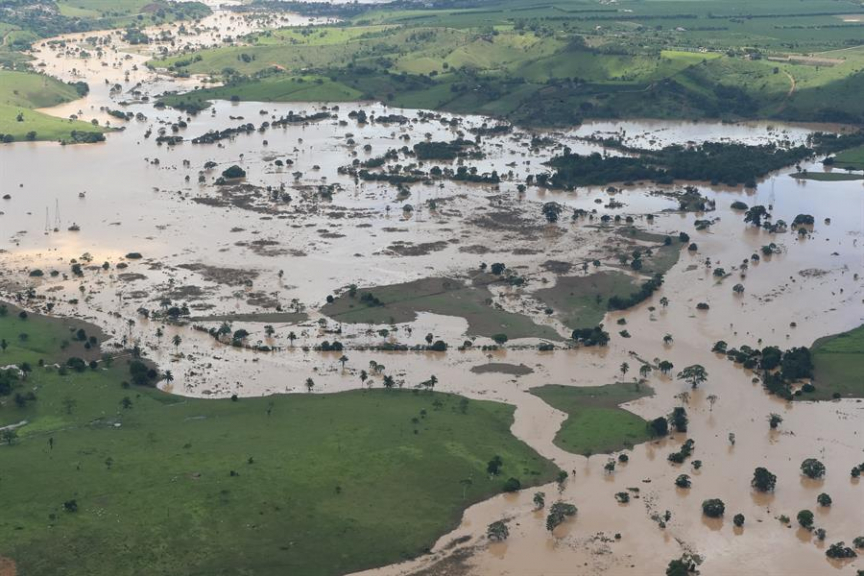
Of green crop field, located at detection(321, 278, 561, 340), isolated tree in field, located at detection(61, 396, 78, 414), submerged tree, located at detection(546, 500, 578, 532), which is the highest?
green crop field, located at detection(321, 278, 561, 340)

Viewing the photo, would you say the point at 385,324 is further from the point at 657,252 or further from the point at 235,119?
the point at 235,119

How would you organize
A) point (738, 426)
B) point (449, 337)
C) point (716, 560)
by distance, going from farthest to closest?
point (449, 337) → point (738, 426) → point (716, 560)

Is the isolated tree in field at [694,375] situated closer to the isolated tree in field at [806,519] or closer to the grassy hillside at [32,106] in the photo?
the isolated tree in field at [806,519]

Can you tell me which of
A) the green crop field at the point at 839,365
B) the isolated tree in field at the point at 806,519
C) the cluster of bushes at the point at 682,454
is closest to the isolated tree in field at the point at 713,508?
the isolated tree in field at the point at 806,519

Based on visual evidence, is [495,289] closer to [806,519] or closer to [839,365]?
[839,365]

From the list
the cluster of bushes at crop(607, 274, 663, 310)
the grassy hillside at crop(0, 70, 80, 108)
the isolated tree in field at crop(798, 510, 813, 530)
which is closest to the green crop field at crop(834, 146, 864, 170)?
the cluster of bushes at crop(607, 274, 663, 310)

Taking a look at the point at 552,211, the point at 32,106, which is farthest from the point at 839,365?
the point at 32,106

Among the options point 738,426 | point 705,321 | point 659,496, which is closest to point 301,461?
point 659,496

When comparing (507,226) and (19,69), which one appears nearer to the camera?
(507,226)

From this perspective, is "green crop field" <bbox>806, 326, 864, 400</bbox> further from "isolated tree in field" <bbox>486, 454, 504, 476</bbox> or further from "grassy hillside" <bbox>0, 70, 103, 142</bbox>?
"grassy hillside" <bbox>0, 70, 103, 142</bbox>
